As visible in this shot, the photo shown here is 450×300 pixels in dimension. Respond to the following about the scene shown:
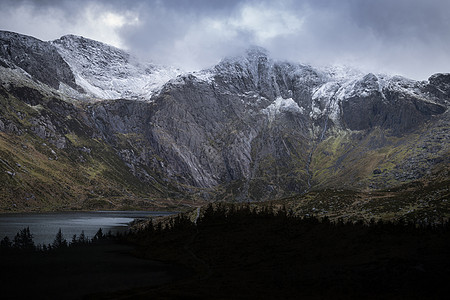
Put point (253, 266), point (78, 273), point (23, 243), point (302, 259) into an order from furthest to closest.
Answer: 1. point (23, 243)
2. point (302, 259)
3. point (253, 266)
4. point (78, 273)

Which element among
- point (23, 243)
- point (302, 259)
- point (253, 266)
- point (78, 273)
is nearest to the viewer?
point (78, 273)

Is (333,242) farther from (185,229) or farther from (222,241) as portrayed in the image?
(185,229)

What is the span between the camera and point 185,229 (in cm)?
17975

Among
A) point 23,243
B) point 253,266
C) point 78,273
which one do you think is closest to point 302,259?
point 253,266

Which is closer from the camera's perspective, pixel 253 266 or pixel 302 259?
pixel 253 266

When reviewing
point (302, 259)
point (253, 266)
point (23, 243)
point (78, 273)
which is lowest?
point (253, 266)

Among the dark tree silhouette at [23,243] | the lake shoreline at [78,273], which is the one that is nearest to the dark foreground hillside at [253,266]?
the lake shoreline at [78,273]

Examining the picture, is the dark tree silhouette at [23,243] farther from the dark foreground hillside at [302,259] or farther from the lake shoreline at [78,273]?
the dark foreground hillside at [302,259]

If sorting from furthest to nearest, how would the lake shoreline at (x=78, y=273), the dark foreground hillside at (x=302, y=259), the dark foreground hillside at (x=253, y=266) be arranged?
the lake shoreline at (x=78, y=273)
the dark foreground hillside at (x=253, y=266)
the dark foreground hillside at (x=302, y=259)

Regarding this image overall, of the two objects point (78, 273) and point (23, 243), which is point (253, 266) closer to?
point (78, 273)

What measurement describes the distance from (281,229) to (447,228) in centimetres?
6220

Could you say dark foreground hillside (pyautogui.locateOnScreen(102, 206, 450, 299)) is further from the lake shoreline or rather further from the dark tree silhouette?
the dark tree silhouette

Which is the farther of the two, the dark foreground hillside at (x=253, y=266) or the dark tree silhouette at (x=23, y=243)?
the dark tree silhouette at (x=23, y=243)

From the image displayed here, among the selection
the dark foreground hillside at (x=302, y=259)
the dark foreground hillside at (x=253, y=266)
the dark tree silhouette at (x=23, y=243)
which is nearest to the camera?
the dark foreground hillside at (x=302, y=259)
